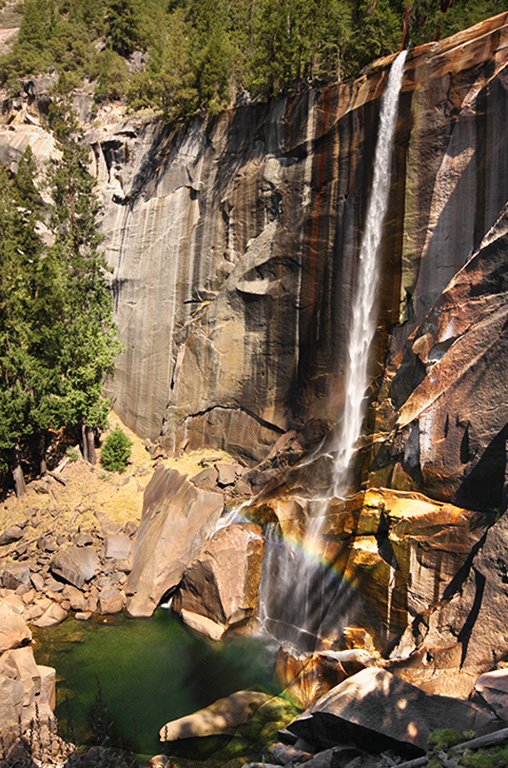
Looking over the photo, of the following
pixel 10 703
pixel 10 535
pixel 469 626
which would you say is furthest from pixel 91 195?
pixel 469 626

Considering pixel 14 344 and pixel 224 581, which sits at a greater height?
pixel 14 344

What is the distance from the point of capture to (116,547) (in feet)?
61.2

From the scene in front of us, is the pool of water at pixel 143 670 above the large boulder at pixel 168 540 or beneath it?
beneath

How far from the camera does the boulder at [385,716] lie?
6.84 meters

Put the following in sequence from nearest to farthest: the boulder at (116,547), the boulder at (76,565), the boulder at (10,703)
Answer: the boulder at (10,703) < the boulder at (76,565) < the boulder at (116,547)

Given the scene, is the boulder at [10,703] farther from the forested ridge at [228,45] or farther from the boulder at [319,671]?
the forested ridge at [228,45]

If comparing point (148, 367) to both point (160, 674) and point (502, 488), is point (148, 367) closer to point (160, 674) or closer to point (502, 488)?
point (160, 674)

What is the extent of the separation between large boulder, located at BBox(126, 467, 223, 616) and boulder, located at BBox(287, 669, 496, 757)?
9447 mm

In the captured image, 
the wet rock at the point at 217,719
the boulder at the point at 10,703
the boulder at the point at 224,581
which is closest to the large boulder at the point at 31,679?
the boulder at the point at 10,703

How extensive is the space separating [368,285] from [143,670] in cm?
1443

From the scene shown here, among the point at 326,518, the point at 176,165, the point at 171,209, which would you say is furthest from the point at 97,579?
the point at 176,165

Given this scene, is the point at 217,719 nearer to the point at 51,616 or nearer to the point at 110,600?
the point at 110,600

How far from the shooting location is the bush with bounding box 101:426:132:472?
2358cm

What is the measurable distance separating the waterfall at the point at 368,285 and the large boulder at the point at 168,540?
Answer: 5.17m
